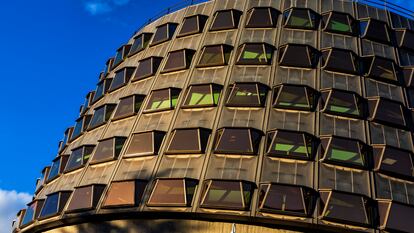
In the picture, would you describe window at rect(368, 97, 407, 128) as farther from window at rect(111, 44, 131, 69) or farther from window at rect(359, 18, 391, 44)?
window at rect(111, 44, 131, 69)

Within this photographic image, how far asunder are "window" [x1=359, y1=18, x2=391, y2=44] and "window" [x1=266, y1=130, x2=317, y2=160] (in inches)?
474

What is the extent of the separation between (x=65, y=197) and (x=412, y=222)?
20813 mm

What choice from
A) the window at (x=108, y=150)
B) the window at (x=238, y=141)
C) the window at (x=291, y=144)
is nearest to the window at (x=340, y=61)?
the window at (x=291, y=144)

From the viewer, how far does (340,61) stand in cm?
3638

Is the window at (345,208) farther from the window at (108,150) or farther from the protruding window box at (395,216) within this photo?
the window at (108,150)

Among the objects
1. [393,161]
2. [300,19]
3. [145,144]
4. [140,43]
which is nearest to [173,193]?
[145,144]

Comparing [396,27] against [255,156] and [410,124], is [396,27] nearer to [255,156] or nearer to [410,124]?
[410,124]

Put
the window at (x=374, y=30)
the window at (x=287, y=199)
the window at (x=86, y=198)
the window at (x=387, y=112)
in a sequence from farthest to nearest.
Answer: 1. the window at (x=374, y=30)
2. the window at (x=387, y=112)
3. the window at (x=86, y=198)
4. the window at (x=287, y=199)

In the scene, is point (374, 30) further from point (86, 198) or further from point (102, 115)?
point (86, 198)

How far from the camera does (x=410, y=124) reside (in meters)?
33.8

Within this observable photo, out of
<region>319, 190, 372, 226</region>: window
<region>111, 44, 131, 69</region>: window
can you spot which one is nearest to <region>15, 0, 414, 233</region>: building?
<region>319, 190, 372, 226</region>: window

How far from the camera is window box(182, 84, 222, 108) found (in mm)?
34719

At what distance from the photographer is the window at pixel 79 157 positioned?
36.8 m

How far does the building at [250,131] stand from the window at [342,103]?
0.09 m
